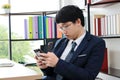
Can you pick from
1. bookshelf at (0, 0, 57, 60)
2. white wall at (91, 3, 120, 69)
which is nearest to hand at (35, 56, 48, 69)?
white wall at (91, 3, 120, 69)

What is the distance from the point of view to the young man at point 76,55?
1.38 m

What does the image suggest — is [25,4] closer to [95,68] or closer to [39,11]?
[39,11]

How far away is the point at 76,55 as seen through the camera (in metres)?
1.51

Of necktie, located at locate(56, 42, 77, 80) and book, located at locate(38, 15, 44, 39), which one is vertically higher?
book, located at locate(38, 15, 44, 39)

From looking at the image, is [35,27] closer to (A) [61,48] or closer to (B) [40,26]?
(B) [40,26]

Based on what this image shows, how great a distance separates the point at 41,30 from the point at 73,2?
802mm

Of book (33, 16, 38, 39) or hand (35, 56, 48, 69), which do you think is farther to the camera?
book (33, 16, 38, 39)

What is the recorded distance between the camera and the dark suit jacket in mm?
1384

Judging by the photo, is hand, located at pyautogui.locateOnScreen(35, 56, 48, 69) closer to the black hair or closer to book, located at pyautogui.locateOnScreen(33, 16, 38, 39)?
the black hair

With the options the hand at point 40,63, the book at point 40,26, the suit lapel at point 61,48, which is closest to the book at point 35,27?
the book at point 40,26

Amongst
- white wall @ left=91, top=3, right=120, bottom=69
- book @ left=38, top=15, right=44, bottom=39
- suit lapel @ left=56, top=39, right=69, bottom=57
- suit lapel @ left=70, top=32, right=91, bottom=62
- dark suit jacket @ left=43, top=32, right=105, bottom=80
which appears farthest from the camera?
book @ left=38, top=15, right=44, bottom=39

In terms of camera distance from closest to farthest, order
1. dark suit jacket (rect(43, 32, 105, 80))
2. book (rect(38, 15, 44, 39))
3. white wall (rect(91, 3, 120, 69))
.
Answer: dark suit jacket (rect(43, 32, 105, 80)) < white wall (rect(91, 3, 120, 69)) < book (rect(38, 15, 44, 39))

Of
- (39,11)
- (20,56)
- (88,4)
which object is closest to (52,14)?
(39,11)

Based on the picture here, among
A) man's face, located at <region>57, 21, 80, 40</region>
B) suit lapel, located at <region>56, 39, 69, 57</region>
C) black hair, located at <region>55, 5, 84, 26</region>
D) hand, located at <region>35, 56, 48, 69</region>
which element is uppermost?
black hair, located at <region>55, 5, 84, 26</region>
